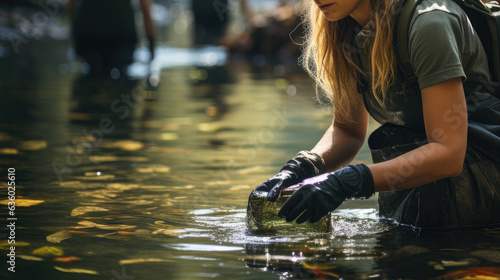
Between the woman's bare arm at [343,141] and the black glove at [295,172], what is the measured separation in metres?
0.08

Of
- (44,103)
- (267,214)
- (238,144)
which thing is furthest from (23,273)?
(44,103)

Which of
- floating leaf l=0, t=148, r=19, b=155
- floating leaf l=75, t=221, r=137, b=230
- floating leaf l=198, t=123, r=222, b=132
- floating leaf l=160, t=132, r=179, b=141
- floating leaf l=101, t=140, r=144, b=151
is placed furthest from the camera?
floating leaf l=198, t=123, r=222, b=132

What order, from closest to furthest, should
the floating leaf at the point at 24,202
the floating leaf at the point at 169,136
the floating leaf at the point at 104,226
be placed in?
the floating leaf at the point at 104,226
the floating leaf at the point at 24,202
the floating leaf at the point at 169,136

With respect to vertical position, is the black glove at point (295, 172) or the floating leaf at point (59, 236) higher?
the black glove at point (295, 172)

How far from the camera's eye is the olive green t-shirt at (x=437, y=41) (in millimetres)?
2951

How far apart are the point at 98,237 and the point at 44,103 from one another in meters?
4.84

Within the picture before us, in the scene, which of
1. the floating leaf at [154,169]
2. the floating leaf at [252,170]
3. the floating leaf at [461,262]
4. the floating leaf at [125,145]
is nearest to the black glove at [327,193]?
the floating leaf at [461,262]

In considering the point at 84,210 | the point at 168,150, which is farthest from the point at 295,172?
the point at 168,150

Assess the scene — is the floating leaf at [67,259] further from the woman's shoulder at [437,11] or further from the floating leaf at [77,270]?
A: the woman's shoulder at [437,11]

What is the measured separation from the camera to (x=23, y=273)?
2.77 m

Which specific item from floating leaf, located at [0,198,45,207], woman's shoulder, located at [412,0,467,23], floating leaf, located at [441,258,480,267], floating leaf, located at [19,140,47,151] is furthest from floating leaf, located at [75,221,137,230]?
floating leaf, located at [19,140,47,151]

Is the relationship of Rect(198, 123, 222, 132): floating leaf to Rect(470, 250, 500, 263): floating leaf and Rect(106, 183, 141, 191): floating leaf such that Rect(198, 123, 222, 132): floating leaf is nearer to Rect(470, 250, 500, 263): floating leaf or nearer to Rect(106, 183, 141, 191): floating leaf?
Rect(106, 183, 141, 191): floating leaf

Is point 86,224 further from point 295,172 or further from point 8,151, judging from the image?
point 8,151

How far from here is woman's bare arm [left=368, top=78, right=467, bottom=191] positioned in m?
2.98
